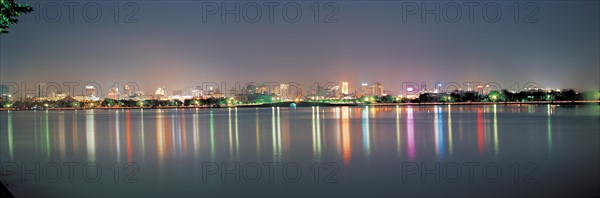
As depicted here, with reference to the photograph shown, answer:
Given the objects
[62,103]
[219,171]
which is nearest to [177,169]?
[219,171]

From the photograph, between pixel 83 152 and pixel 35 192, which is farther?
pixel 83 152

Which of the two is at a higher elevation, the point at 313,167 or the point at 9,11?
the point at 9,11

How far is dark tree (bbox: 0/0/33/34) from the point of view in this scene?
28.1 ft

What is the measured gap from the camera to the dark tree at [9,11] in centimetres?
856

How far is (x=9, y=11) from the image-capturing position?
8766mm

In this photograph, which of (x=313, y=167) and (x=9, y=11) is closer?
(x=9, y=11)

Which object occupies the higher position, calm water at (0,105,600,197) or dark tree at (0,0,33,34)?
dark tree at (0,0,33,34)

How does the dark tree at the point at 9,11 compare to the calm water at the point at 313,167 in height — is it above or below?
above

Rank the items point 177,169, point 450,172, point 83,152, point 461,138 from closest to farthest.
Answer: point 450,172, point 177,169, point 83,152, point 461,138

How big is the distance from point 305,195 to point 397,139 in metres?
14.1

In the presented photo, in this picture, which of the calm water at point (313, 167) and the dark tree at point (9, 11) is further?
the calm water at point (313, 167)

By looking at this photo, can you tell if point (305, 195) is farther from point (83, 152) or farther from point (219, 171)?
point (83, 152)

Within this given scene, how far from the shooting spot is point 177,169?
567 inches

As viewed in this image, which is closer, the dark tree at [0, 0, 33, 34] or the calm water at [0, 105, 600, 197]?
the dark tree at [0, 0, 33, 34]
